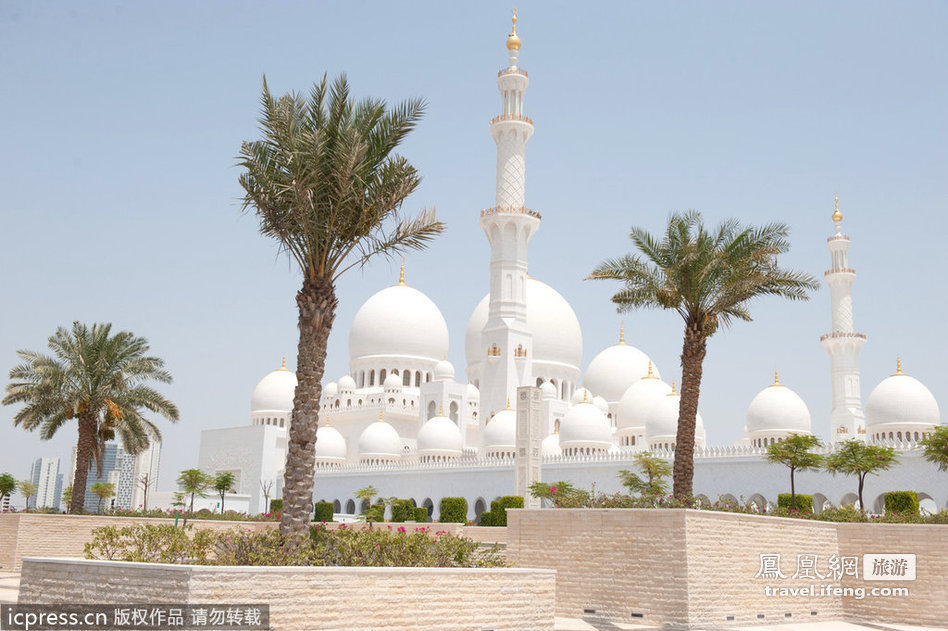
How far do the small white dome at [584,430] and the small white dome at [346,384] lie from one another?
56.5ft

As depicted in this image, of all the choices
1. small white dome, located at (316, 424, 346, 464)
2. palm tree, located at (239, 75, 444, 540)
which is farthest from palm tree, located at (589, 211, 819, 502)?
small white dome, located at (316, 424, 346, 464)

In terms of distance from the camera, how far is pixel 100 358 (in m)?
25.0

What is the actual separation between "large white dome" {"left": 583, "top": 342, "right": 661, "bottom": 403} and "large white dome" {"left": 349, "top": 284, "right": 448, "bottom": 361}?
9379mm

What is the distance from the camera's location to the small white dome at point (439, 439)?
44594mm

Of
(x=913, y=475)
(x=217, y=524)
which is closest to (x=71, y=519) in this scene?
(x=217, y=524)

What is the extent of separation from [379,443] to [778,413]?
790 inches

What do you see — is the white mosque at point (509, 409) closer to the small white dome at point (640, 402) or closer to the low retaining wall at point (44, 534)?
the small white dome at point (640, 402)

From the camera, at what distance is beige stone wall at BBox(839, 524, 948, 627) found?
16.5 meters

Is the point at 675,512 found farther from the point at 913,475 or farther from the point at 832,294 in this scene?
the point at 832,294

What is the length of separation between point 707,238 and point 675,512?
6627mm

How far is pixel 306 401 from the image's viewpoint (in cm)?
1262

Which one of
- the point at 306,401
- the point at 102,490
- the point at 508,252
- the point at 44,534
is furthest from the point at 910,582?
the point at 102,490

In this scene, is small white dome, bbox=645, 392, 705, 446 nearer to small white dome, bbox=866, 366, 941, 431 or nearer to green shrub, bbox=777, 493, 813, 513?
small white dome, bbox=866, 366, 941, 431

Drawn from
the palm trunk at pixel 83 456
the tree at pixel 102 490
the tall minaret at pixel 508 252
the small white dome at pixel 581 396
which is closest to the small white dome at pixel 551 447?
the tall minaret at pixel 508 252
